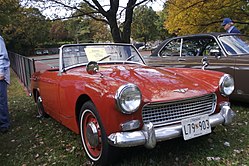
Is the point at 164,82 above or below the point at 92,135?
above

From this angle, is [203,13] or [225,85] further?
[203,13]

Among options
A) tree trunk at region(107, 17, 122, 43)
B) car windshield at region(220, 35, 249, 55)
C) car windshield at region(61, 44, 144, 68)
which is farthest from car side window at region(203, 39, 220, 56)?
tree trunk at region(107, 17, 122, 43)

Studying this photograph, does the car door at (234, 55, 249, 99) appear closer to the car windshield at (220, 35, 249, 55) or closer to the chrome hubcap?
the car windshield at (220, 35, 249, 55)

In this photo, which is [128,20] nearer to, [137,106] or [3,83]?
[3,83]

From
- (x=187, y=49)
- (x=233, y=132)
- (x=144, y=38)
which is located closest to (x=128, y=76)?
(x=233, y=132)

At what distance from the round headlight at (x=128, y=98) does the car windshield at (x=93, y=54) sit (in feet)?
4.87

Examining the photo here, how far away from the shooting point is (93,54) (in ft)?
12.2

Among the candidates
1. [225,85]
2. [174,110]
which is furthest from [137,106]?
[225,85]

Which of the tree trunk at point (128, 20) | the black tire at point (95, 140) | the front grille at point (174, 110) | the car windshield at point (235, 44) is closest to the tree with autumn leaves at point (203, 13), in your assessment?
the tree trunk at point (128, 20)

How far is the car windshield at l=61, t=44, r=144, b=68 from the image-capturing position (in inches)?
145

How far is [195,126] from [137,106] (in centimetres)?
67

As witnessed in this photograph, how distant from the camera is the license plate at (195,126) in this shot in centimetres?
245

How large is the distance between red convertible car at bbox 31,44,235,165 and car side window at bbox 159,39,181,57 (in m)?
2.36

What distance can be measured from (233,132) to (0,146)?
324cm
